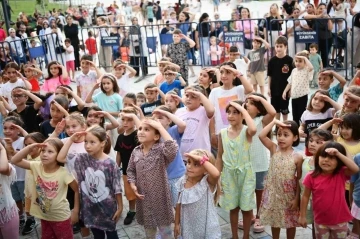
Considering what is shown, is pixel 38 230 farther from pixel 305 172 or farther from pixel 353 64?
pixel 353 64

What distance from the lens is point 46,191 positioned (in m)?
4.68

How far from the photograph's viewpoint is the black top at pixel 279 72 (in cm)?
800

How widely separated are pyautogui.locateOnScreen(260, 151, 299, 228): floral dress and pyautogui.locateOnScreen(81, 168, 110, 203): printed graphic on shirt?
1659 millimetres

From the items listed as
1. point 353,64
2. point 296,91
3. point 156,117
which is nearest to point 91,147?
point 156,117

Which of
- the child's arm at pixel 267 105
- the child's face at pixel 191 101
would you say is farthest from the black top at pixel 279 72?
the child's arm at pixel 267 105

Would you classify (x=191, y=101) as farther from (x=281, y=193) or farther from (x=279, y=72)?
(x=279, y=72)

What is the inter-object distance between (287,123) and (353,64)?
7.44 meters

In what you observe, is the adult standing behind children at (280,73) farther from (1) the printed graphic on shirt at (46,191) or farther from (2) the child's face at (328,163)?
(1) the printed graphic on shirt at (46,191)

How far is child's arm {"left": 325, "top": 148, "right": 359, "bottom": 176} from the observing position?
4.10 meters

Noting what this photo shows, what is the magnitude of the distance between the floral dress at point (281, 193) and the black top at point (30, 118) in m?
3.92

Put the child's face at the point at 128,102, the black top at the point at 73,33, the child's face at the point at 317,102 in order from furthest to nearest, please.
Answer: the black top at the point at 73,33 → the child's face at the point at 128,102 → the child's face at the point at 317,102

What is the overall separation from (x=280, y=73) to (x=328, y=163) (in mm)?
4056

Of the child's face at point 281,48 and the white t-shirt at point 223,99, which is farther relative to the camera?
the child's face at point 281,48

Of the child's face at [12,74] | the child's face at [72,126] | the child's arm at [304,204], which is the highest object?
the child's face at [12,74]
